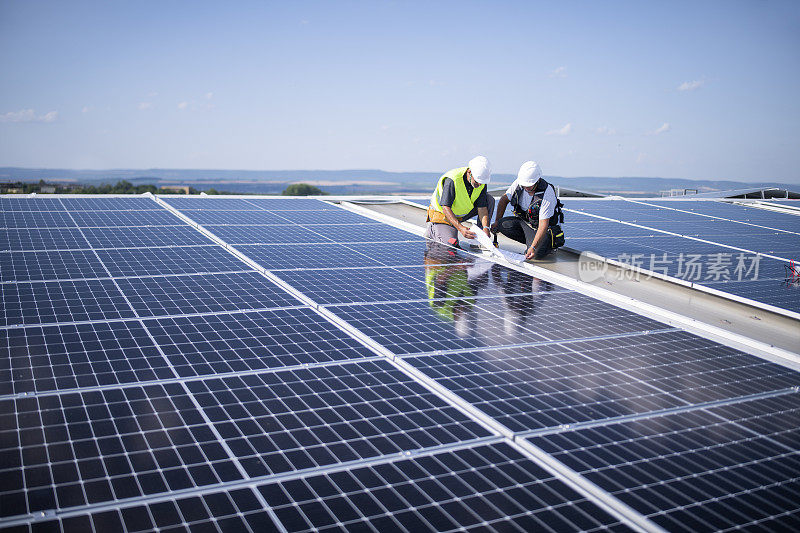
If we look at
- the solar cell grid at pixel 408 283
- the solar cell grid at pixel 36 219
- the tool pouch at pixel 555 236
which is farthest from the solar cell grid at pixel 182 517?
the tool pouch at pixel 555 236

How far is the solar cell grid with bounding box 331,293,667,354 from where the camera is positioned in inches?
267

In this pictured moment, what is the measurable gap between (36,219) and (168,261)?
170 inches

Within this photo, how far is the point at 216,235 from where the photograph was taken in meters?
11.8

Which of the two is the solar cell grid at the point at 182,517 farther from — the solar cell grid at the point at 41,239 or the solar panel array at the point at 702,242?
the solar panel array at the point at 702,242

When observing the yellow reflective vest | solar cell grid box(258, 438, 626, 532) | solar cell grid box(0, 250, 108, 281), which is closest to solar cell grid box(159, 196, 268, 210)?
the yellow reflective vest

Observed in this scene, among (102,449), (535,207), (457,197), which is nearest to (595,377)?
(102,449)

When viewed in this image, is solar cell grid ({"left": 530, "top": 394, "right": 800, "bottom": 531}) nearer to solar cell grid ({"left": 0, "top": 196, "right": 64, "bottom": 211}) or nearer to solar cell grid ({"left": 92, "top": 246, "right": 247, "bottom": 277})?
solar cell grid ({"left": 92, "top": 246, "right": 247, "bottom": 277})

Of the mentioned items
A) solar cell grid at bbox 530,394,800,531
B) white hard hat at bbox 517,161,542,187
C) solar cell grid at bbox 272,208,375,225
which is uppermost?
white hard hat at bbox 517,161,542,187

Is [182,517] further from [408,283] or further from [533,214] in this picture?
[533,214]

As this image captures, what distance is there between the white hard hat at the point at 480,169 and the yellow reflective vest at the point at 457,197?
28 centimetres

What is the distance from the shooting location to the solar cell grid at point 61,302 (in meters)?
6.85

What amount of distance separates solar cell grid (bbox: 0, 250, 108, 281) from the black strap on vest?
7.54 meters

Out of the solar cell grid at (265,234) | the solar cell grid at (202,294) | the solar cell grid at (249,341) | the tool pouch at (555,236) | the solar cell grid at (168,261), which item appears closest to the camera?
the solar cell grid at (249,341)

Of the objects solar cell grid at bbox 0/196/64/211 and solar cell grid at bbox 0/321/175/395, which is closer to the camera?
solar cell grid at bbox 0/321/175/395
